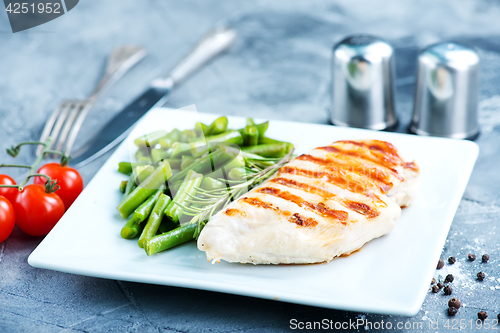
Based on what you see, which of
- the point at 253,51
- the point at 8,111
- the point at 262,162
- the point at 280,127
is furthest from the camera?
the point at 253,51

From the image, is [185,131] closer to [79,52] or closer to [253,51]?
[253,51]

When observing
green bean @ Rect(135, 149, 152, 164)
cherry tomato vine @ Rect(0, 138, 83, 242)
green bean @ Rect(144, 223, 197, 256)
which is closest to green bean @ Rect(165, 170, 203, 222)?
green bean @ Rect(144, 223, 197, 256)

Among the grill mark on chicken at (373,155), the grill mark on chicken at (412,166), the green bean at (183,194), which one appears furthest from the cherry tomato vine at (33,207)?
the grill mark on chicken at (412,166)

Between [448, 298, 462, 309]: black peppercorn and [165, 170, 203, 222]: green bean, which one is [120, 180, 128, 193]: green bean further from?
[448, 298, 462, 309]: black peppercorn

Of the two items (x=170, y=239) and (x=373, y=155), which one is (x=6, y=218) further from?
(x=373, y=155)

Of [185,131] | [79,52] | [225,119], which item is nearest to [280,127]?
[225,119]

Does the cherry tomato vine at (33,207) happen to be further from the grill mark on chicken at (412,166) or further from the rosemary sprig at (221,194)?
the grill mark on chicken at (412,166)
